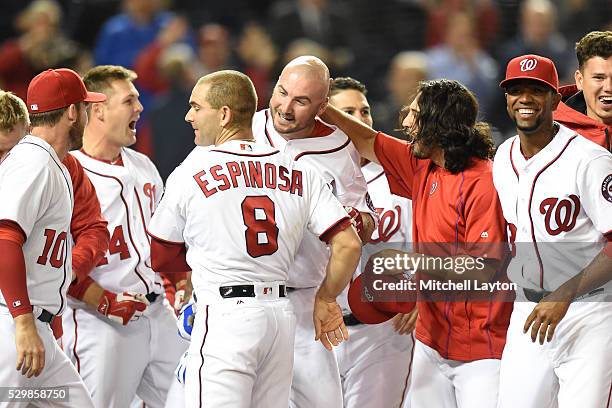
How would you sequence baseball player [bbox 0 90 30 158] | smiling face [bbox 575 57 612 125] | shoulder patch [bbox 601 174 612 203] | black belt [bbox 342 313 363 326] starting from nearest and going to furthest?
shoulder patch [bbox 601 174 612 203]
baseball player [bbox 0 90 30 158]
smiling face [bbox 575 57 612 125]
black belt [bbox 342 313 363 326]

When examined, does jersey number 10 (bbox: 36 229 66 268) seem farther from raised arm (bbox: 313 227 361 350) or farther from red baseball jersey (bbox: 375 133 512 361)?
red baseball jersey (bbox: 375 133 512 361)

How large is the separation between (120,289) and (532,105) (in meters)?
2.28

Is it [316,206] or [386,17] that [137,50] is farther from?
[316,206]

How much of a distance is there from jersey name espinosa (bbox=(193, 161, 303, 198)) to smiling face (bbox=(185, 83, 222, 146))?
9.2 inches

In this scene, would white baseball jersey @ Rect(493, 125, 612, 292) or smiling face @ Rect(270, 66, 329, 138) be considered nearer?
white baseball jersey @ Rect(493, 125, 612, 292)

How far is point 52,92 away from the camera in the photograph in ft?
14.8

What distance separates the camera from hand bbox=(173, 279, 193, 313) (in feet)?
18.3

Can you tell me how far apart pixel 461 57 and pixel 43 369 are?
6432 millimetres

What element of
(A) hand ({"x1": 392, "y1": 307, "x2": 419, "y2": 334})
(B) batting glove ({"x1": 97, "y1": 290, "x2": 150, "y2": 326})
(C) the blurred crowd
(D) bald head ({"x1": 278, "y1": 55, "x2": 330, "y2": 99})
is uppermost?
(C) the blurred crowd

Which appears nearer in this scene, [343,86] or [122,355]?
[122,355]

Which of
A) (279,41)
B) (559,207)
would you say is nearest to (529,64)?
(559,207)

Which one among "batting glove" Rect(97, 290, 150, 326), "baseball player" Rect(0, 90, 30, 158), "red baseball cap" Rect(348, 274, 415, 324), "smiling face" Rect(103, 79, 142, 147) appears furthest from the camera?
"smiling face" Rect(103, 79, 142, 147)

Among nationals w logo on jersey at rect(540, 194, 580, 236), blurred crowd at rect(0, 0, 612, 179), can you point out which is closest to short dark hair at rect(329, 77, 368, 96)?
nationals w logo on jersey at rect(540, 194, 580, 236)

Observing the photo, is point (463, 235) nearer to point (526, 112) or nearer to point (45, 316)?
point (526, 112)
